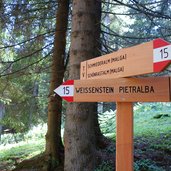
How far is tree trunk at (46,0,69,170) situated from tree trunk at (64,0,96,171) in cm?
121

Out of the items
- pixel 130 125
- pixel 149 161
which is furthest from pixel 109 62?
pixel 149 161

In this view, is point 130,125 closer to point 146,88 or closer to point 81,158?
point 146,88

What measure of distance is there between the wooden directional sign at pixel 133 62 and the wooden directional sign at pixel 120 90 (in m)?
0.10

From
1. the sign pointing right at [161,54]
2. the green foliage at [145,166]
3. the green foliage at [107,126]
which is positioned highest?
the sign pointing right at [161,54]

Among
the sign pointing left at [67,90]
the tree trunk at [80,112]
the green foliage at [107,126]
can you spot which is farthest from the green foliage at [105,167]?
the sign pointing left at [67,90]

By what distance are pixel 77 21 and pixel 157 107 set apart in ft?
37.9

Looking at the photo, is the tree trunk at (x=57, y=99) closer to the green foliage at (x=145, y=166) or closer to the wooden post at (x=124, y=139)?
the green foliage at (x=145, y=166)

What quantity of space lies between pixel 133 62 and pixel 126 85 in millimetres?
247

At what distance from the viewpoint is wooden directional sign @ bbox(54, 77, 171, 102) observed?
287cm

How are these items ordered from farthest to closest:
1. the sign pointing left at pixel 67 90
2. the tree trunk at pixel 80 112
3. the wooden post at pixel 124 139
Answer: the tree trunk at pixel 80 112 < the sign pointing left at pixel 67 90 < the wooden post at pixel 124 139

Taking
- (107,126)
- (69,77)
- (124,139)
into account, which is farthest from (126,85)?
(107,126)

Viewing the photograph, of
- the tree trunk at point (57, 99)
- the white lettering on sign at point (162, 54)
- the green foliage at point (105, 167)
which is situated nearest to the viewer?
the white lettering on sign at point (162, 54)

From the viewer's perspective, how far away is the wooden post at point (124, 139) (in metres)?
2.97

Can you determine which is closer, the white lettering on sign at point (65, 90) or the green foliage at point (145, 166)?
the white lettering on sign at point (65, 90)
